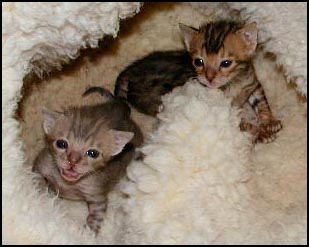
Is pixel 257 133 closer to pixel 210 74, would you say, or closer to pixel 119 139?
pixel 210 74

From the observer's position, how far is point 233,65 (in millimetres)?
1882

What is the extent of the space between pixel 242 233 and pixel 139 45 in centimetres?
84

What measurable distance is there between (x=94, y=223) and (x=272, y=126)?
1.94 feet

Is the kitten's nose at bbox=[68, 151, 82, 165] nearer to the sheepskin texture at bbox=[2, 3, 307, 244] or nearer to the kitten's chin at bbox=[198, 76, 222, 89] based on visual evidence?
the sheepskin texture at bbox=[2, 3, 307, 244]

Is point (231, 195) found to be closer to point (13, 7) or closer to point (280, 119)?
point (280, 119)

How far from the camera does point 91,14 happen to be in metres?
1.46

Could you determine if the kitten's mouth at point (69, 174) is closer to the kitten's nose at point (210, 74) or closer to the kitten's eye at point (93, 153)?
the kitten's eye at point (93, 153)

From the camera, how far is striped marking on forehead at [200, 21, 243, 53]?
186 centimetres

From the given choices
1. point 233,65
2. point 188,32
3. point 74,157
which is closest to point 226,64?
point 233,65

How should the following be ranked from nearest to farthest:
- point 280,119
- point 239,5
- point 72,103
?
point 239,5 → point 280,119 → point 72,103

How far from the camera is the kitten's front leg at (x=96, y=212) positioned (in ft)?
5.83

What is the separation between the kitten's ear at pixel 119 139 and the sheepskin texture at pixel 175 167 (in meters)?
0.06

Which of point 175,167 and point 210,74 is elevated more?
point 210,74

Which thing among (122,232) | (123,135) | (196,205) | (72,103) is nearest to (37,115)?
(72,103)
